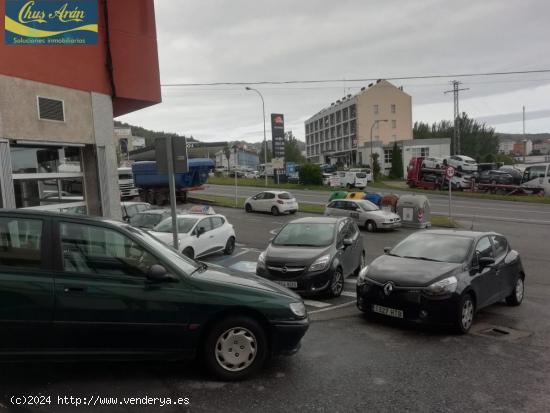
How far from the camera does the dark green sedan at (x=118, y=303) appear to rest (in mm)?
4270

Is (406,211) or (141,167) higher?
(141,167)

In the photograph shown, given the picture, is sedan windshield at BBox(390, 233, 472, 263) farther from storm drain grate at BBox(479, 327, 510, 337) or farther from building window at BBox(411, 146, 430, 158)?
building window at BBox(411, 146, 430, 158)

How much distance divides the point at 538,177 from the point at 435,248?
3484 centimetres

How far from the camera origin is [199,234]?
540 inches

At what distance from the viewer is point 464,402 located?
4496 mm

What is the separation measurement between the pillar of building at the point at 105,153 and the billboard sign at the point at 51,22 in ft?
4.24

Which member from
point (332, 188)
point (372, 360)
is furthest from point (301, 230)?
point (332, 188)

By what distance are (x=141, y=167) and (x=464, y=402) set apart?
1205 inches

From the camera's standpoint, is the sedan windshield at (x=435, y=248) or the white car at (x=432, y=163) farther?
the white car at (x=432, y=163)

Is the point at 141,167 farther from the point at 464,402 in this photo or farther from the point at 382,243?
the point at 464,402

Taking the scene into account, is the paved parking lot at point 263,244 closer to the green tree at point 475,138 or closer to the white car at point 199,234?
the white car at point 199,234

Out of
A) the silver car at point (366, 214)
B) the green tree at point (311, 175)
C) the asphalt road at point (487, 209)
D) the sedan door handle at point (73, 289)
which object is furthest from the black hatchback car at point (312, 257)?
the green tree at point (311, 175)

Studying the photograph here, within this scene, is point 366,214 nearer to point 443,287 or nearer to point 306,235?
point 306,235

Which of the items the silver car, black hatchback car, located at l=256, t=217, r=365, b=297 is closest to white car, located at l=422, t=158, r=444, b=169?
the silver car
